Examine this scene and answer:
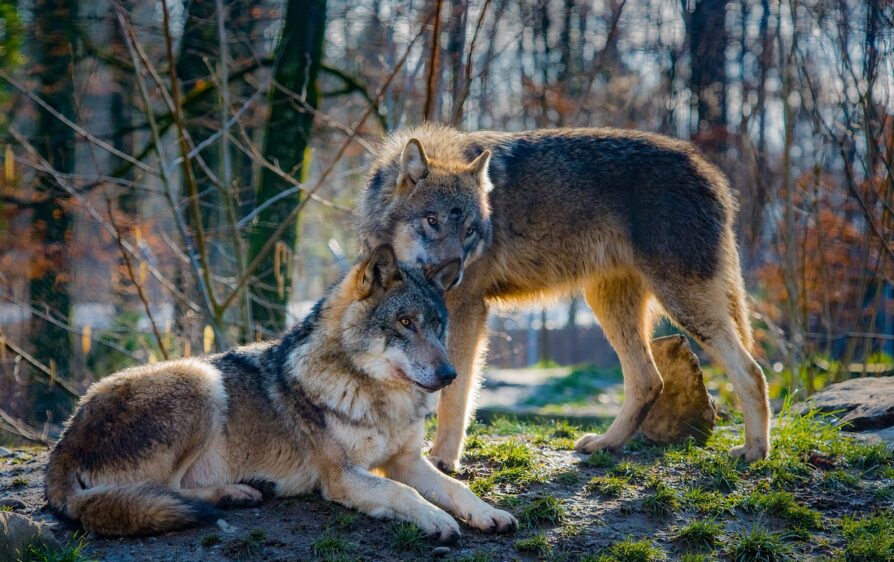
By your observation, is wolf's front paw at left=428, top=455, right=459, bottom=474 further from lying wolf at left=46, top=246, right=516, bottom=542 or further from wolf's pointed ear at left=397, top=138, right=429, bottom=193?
wolf's pointed ear at left=397, top=138, right=429, bottom=193

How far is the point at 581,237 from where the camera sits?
561 centimetres

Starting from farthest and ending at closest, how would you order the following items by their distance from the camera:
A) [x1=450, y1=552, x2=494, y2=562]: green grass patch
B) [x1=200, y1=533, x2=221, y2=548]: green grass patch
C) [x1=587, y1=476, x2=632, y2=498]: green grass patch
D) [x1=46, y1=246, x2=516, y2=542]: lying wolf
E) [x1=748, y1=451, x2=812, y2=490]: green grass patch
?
[x1=748, y1=451, x2=812, y2=490]: green grass patch → [x1=587, y1=476, x2=632, y2=498]: green grass patch → [x1=46, y1=246, x2=516, y2=542]: lying wolf → [x1=200, y1=533, x2=221, y2=548]: green grass patch → [x1=450, y1=552, x2=494, y2=562]: green grass patch

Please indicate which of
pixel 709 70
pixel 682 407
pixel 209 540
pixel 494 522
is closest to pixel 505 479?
pixel 494 522

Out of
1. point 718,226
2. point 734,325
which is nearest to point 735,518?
point 734,325

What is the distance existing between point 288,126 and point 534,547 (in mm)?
7174

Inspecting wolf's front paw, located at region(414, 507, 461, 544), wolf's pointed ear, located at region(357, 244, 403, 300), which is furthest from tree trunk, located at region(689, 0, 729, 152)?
wolf's front paw, located at region(414, 507, 461, 544)

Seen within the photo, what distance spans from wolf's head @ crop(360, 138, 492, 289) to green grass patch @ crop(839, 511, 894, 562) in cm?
266

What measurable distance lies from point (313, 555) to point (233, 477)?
897mm

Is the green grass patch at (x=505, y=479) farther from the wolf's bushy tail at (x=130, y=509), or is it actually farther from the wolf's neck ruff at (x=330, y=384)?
the wolf's bushy tail at (x=130, y=509)

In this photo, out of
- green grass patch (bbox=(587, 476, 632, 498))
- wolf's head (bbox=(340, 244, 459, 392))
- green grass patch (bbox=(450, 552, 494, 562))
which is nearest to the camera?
green grass patch (bbox=(450, 552, 494, 562))

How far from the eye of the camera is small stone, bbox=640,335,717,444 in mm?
5812

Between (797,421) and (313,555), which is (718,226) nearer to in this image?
(797,421)

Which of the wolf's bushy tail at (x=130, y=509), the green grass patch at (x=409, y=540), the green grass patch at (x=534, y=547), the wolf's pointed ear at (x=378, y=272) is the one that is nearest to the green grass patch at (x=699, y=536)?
the green grass patch at (x=534, y=547)

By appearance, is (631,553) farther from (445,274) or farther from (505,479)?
(445,274)
